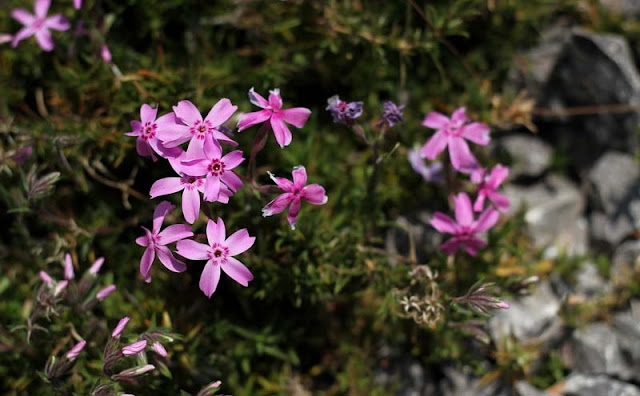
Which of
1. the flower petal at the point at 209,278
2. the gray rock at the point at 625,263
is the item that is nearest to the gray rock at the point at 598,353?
the gray rock at the point at 625,263

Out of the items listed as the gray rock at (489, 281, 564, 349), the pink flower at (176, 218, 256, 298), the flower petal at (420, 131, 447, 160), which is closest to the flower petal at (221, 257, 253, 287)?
the pink flower at (176, 218, 256, 298)

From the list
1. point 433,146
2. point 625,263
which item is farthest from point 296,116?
point 625,263

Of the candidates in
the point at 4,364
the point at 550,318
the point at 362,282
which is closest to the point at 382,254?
the point at 362,282

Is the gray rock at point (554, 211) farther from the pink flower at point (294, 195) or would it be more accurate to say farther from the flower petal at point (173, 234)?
the flower petal at point (173, 234)

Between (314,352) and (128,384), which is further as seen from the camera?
(314,352)

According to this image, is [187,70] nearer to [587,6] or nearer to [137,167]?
[137,167]

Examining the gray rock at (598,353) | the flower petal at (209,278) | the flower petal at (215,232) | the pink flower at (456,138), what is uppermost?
the flower petal at (215,232)
